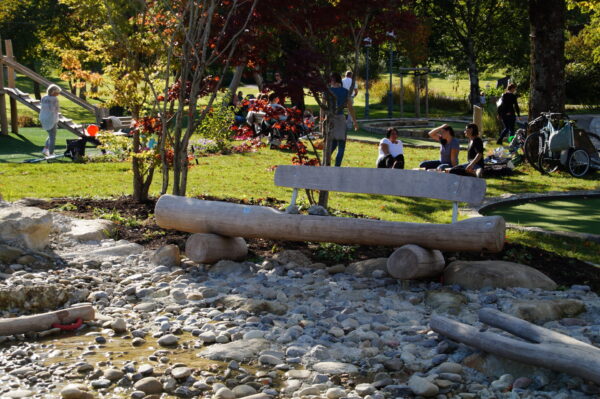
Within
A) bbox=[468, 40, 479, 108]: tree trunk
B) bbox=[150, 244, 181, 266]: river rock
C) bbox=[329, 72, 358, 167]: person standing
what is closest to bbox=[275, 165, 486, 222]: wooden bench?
bbox=[150, 244, 181, 266]: river rock

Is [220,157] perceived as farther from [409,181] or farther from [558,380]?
[558,380]

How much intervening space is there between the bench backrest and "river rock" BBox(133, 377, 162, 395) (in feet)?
11.5

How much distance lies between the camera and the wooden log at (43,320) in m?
5.68

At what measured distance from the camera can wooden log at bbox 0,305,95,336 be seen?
5684mm

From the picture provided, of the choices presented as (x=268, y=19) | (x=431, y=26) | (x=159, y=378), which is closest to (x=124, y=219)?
(x=268, y=19)

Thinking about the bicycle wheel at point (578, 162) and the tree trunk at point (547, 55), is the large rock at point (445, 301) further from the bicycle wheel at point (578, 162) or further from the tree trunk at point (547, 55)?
the tree trunk at point (547, 55)

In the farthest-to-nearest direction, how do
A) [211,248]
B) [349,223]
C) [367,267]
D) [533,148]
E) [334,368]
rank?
[533,148], [211,248], [367,267], [349,223], [334,368]

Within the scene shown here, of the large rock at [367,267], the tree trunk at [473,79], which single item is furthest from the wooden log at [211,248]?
the tree trunk at [473,79]

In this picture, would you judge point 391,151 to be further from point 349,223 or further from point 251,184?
point 349,223

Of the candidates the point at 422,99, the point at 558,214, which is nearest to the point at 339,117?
the point at 558,214

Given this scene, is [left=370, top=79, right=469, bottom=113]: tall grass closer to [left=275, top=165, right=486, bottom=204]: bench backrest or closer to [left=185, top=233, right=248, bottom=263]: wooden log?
[left=275, top=165, right=486, bottom=204]: bench backrest

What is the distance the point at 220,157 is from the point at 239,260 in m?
9.51

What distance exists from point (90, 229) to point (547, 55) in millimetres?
9799

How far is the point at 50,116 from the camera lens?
17.2 metres
